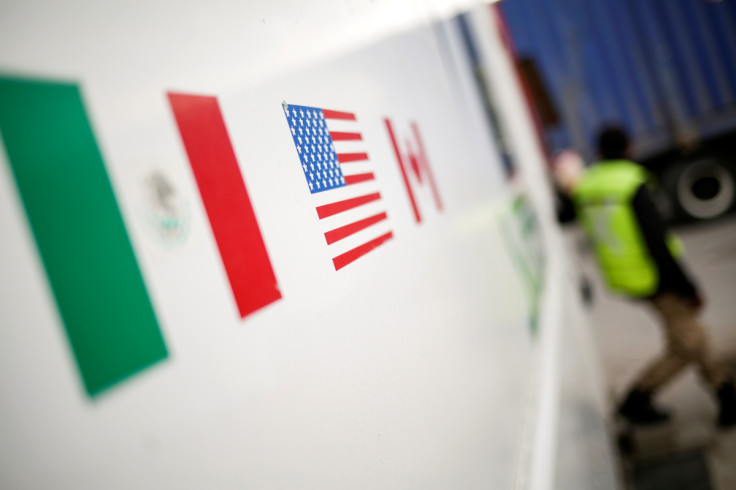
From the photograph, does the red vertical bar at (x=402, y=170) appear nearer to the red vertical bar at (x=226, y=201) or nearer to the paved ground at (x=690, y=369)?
the red vertical bar at (x=226, y=201)

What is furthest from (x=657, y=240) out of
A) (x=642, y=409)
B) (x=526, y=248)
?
(x=642, y=409)

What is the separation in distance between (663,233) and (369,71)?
7.77 feet

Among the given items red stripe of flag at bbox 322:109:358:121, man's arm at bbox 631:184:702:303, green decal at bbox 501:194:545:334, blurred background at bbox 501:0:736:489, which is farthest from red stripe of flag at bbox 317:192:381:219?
blurred background at bbox 501:0:736:489

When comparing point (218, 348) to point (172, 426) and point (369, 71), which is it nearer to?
point (172, 426)

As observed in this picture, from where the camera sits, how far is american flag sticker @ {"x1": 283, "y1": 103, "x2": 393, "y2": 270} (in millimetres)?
724

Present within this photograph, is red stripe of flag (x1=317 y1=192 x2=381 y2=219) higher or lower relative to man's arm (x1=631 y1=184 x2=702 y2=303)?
higher

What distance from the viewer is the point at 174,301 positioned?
0.43 metres

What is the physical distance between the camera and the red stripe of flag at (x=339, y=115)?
0.81m

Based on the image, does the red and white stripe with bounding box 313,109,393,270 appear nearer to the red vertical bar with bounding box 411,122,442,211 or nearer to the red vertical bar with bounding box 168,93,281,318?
the red vertical bar with bounding box 168,93,281,318

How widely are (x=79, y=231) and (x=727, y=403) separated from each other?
134 inches

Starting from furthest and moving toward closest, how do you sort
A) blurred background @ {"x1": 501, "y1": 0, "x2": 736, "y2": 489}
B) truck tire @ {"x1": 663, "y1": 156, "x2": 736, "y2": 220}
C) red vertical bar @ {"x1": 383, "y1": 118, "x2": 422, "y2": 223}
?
truck tire @ {"x1": 663, "y1": 156, "x2": 736, "y2": 220}, blurred background @ {"x1": 501, "y1": 0, "x2": 736, "y2": 489}, red vertical bar @ {"x1": 383, "y1": 118, "x2": 422, "y2": 223}

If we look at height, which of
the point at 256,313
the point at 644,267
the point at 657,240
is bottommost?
the point at 644,267

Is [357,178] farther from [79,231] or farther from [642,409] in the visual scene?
[642,409]

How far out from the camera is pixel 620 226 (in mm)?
3090
